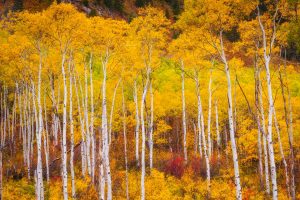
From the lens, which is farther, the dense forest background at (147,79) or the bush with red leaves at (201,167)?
the bush with red leaves at (201,167)

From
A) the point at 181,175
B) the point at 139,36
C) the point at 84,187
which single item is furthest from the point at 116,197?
the point at 139,36

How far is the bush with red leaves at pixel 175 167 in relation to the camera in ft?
71.8

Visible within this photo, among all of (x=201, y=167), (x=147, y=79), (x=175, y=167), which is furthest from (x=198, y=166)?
(x=147, y=79)

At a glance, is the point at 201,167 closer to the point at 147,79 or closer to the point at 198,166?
the point at 198,166

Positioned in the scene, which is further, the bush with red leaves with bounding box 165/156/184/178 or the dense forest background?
the bush with red leaves with bounding box 165/156/184/178

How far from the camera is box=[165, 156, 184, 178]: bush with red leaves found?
21.9m

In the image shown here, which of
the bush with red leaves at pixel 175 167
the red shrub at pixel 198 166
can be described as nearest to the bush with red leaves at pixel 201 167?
the red shrub at pixel 198 166

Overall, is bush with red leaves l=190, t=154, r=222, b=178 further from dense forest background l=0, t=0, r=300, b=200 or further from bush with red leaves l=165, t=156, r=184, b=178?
bush with red leaves l=165, t=156, r=184, b=178

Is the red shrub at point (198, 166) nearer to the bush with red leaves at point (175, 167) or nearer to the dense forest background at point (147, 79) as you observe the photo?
the dense forest background at point (147, 79)

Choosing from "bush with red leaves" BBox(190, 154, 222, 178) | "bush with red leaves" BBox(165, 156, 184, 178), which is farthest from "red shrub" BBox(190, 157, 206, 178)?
"bush with red leaves" BBox(165, 156, 184, 178)

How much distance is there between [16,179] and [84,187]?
599 centimetres

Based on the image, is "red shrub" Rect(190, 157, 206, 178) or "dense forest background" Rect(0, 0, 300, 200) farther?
"red shrub" Rect(190, 157, 206, 178)

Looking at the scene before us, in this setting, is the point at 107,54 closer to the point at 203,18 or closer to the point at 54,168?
the point at 203,18

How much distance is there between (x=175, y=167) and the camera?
73.7 feet
